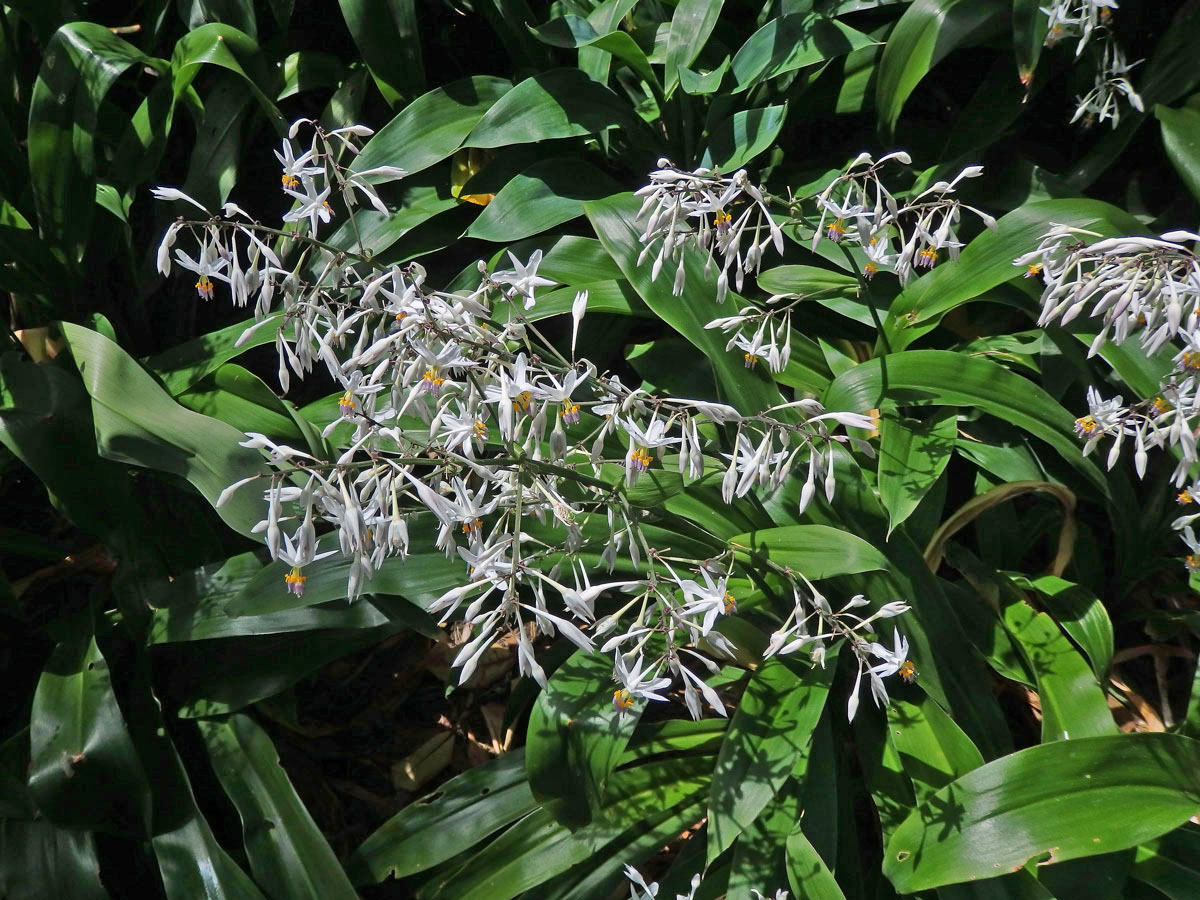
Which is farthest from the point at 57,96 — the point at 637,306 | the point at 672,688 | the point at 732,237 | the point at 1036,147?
the point at 1036,147

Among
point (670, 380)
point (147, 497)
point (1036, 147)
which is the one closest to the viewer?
point (670, 380)

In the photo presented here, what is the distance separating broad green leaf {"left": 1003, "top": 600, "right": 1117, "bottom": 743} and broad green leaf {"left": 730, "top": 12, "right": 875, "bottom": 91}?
5.58 feet

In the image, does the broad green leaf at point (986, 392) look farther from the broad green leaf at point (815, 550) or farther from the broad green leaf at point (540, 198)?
the broad green leaf at point (540, 198)

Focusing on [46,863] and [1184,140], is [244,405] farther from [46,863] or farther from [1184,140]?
[1184,140]

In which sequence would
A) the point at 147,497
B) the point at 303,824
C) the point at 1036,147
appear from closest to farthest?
the point at 303,824
the point at 147,497
the point at 1036,147

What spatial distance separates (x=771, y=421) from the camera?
6.05ft

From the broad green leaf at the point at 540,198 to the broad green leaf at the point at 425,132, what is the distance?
0.78 feet

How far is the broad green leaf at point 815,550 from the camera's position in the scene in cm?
220

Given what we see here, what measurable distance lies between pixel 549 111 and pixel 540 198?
266 mm

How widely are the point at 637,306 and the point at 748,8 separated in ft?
4.58

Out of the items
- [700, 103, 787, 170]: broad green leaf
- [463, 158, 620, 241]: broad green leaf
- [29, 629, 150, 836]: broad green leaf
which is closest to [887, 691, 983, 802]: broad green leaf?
[700, 103, 787, 170]: broad green leaf

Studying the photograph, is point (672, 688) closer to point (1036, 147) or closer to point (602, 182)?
point (602, 182)

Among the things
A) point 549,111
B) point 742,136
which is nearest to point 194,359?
point 549,111

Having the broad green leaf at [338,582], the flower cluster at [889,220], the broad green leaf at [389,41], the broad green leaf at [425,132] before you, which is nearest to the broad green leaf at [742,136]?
the flower cluster at [889,220]
